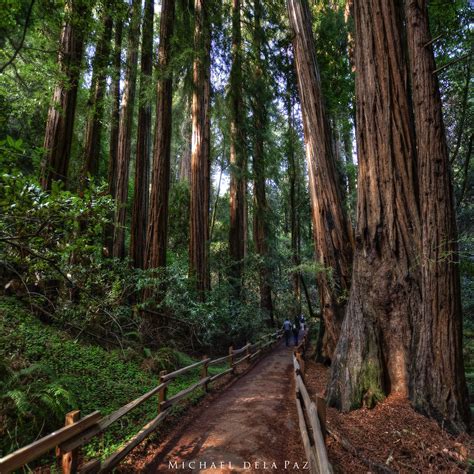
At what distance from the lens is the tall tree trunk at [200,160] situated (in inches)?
466

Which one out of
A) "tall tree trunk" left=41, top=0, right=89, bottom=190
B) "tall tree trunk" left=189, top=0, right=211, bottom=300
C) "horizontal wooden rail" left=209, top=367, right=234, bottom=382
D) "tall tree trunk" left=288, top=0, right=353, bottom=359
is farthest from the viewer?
"tall tree trunk" left=189, top=0, right=211, bottom=300

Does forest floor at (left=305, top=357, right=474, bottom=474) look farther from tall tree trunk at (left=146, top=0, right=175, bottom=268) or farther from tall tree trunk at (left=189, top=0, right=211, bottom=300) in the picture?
tall tree trunk at (left=189, top=0, right=211, bottom=300)

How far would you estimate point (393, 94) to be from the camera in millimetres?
5891

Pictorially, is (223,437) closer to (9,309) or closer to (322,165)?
(9,309)

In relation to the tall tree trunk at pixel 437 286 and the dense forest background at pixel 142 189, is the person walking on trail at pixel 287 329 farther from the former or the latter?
the tall tree trunk at pixel 437 286

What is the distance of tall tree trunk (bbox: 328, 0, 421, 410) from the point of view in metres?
5.32

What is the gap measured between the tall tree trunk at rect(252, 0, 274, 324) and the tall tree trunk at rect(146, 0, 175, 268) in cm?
396

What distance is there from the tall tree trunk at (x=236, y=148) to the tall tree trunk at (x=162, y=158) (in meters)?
3.79

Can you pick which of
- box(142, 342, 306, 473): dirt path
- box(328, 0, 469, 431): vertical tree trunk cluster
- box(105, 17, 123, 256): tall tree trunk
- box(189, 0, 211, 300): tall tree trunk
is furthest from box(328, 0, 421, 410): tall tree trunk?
box(105, 17, 123, 256): tall tree trunk

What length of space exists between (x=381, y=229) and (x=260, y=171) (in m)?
11.7

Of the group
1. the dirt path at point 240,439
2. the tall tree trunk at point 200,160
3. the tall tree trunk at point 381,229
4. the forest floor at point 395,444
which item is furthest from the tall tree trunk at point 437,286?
the tall tree trunk at point 200,160

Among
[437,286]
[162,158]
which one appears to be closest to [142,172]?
[162,158]

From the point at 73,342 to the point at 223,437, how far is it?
3.79 metres

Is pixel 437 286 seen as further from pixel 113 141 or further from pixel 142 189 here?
pixel 113 141
